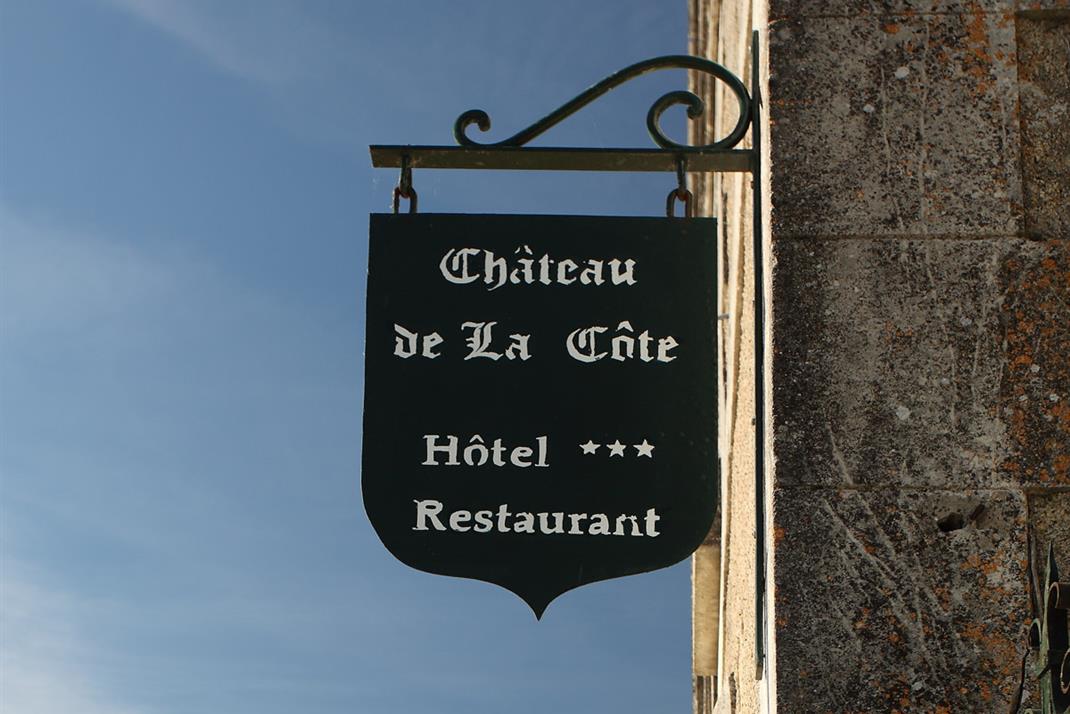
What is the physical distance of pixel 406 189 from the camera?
11.9 ft

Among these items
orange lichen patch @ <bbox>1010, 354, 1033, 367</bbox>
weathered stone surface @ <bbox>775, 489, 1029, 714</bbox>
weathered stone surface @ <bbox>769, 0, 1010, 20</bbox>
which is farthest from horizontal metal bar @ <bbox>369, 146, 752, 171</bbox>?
weathered stone surface @ <bbox>775, 489, 1029, 714</bbox>

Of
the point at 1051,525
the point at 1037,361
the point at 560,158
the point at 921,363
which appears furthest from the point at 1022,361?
the point at 560,158

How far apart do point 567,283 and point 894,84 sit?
35.6 inches

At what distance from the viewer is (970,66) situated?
11.6 ft

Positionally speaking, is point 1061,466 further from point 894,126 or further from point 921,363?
point 894,126

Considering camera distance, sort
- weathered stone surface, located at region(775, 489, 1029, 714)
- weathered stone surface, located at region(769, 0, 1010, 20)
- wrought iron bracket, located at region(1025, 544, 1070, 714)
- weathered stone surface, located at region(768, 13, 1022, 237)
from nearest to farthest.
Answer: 1. wrought iron bracket, located at region(1025, 544, 1070, 714)
2. weathered stone surface, located at region(775, 489, 1029, 714)
3. weathered stone surface, located at region(768, 13, 1022, 237)
4. weathered stone surface, located at region(769, 0, 1010, 20)

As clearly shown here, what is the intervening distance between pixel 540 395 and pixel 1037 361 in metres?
1.10

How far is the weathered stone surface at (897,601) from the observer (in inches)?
122

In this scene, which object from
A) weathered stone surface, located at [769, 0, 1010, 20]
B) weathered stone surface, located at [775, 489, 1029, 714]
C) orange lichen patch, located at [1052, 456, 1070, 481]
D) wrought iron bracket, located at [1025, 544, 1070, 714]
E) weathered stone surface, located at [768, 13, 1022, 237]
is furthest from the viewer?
weathered stone surface, located at [769, 0, 1010, 20]

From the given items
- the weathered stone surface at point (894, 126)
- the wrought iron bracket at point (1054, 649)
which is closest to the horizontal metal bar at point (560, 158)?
the weathered stone surface at point (894, 126)

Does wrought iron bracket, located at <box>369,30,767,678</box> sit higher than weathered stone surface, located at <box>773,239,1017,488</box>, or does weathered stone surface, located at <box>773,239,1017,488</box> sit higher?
wrought iron bracket, located at <box>369,30,767,678</box>

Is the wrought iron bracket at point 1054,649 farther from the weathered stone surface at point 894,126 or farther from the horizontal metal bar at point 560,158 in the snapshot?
the horizontal metal bar at point 560,158

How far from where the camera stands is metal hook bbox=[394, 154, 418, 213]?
3.60 metres

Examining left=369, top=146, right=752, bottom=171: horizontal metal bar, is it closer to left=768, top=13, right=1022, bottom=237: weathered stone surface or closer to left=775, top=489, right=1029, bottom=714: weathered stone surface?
left=768, top=13, right=1022, bottom=237: weathered stone surface
